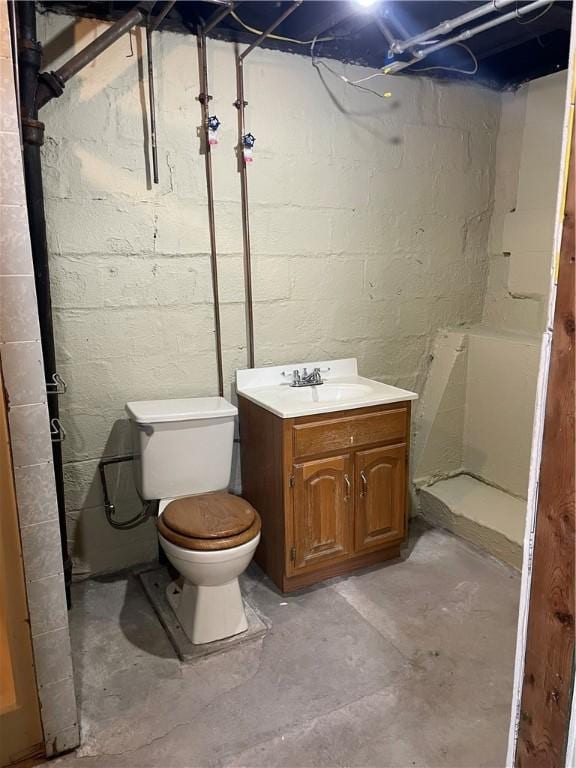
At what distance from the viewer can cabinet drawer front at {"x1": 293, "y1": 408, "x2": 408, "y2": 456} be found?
234 cm

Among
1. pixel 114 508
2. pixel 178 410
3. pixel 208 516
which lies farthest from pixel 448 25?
pixel 114 508

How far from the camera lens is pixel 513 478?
2994 millimetres

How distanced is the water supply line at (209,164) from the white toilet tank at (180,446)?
322 mm

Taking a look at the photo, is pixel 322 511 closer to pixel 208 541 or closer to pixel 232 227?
pixel 208 541

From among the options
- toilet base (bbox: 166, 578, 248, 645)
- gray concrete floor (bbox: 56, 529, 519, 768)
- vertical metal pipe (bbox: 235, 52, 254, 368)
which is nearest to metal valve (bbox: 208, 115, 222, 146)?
vertical metal pipe (bbox: 235, 52, 254, 368)

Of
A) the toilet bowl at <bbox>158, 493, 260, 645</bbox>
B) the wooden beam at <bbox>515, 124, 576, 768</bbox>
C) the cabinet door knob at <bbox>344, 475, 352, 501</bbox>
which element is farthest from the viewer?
the cabinet door knob at <bbox>344, 475, 352, 501</bbox>

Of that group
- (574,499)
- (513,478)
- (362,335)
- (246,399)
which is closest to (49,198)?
(246,399)

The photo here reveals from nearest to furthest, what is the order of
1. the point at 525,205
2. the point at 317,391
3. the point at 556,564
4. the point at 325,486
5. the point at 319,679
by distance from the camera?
1. the point at 556,564
2. the point at 319,679
3. the point at 325,486
4. the point at 317,391
5. the point at 525,205

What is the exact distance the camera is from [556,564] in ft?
3.13

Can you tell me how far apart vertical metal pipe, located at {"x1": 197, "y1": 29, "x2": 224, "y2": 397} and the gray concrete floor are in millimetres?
1019

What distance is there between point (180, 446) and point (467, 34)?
6.51ft

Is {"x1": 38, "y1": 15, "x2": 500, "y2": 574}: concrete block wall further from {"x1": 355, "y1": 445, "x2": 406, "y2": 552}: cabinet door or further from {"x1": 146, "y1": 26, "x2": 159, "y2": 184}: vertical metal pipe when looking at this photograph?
{"x1": 355, "y1": 445, "x2": 406, "y2": 552}: cabinet door

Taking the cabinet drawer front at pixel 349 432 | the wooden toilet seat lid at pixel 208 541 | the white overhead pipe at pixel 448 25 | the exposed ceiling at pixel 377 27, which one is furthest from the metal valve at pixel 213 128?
the wooden toilet seat lid at pixel 208 541

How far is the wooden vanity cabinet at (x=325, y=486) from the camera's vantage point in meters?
2.36
